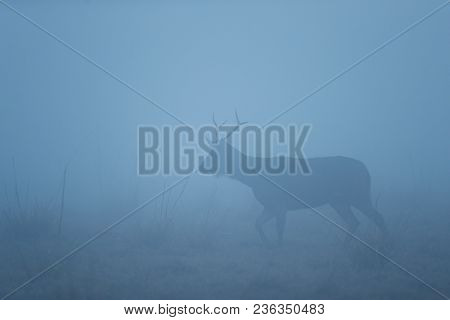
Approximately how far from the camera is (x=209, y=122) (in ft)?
68.2

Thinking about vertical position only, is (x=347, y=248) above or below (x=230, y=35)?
below

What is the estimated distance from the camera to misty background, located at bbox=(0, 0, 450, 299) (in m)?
5.87

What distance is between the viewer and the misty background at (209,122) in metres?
5.87

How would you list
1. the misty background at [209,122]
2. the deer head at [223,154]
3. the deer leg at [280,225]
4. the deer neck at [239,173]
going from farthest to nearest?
the deer head at [223,154]
the deer neck at [239,173]
the deer leg at [280,225]
the misty background at [209,122]

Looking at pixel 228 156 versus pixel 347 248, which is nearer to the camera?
pixel 347 248

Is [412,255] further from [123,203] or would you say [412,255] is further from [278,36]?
[278,36]

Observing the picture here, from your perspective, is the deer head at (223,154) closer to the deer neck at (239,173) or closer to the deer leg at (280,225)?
the deer neck at (239,173)

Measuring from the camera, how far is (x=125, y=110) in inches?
982

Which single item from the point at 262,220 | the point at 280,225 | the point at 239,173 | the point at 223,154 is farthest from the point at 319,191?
the point at 223,154

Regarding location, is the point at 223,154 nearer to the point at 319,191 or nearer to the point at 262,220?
the point at 262,220

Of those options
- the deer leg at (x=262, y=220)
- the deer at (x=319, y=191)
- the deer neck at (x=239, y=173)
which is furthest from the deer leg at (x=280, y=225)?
the deer neck at (x=239, y=173)

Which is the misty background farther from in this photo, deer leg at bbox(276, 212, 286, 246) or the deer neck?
the deer neck

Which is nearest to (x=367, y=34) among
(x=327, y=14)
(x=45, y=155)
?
(x=327, y=14)

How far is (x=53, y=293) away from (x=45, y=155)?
13.4 metres
